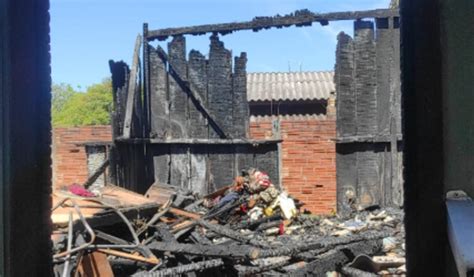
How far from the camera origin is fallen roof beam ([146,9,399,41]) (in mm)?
8000

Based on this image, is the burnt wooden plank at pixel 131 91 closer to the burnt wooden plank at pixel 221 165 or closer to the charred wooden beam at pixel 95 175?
the charred wooden beam at pixel 95 175

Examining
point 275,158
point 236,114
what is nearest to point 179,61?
point 236,114

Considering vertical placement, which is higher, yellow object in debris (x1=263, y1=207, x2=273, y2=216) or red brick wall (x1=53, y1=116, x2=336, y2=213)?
red brick wall (x1=53, y1=116, x2=336, y2=213)

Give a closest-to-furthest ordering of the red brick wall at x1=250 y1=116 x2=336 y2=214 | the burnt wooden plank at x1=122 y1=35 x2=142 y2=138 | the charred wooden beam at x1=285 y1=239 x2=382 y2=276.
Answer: the charred wooden beam at x1=285 y1=239 x2=382 y2=276
the burnt wooden plank at x1=122 y1=35 x2=142 y2=138
the red brick wall at x1=250 y1=116 x2=336 y2=214

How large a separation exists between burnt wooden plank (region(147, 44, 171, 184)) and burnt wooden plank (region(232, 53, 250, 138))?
3.93ft

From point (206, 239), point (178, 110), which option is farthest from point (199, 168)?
point (206, 239)

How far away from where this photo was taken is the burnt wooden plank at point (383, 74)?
8.11 meters

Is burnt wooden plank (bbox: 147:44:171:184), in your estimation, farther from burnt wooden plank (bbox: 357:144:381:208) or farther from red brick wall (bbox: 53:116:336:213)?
burnt wooden plank (bbox: 357:144:381:208)

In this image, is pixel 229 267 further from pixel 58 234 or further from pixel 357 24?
pixel 357 24

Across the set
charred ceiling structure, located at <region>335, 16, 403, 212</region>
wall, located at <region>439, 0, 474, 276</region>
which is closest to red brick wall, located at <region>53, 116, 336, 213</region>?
charred ceiling structure, located at <region>335, 16, 403, 212</region>

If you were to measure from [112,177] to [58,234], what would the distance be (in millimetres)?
2867

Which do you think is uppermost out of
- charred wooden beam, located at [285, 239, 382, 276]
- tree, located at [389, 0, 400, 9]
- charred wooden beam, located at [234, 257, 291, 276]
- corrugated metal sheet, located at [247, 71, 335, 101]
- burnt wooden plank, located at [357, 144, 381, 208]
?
tree, located at [389, 0, 400, 9]

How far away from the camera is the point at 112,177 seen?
7086 mm

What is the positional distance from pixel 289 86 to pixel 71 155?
22.0 feet
